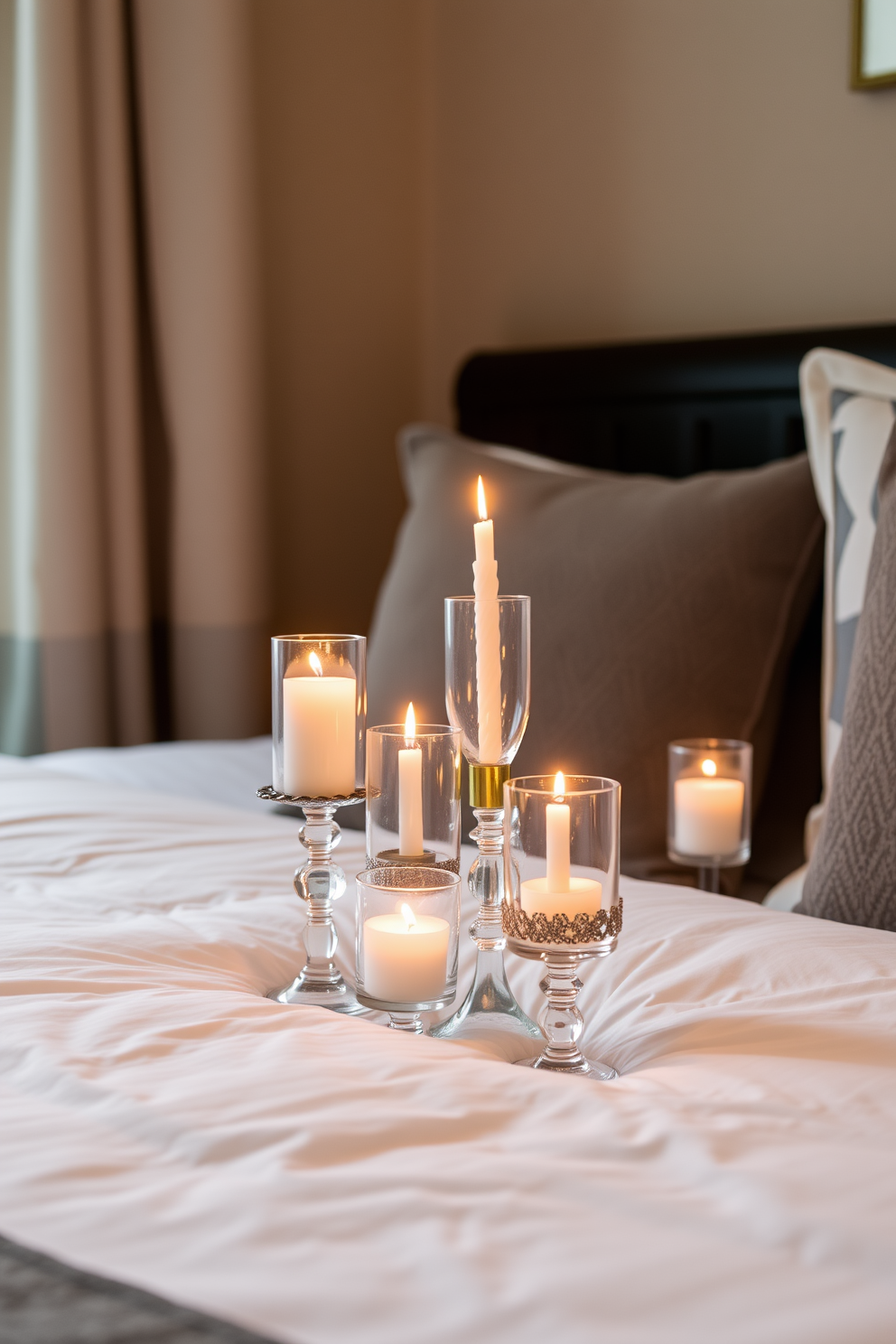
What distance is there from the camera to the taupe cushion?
51.3 inches

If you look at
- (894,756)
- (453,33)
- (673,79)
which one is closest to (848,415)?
(894,756)

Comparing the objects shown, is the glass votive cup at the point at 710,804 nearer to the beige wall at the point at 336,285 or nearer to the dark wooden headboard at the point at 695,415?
the dark wooden headboard at the point at 695,415

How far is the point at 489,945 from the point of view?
0.78 metres

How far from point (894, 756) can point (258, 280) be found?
148cm

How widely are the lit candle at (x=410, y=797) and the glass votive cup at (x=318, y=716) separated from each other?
0.05 metres

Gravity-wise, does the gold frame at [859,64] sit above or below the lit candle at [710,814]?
above

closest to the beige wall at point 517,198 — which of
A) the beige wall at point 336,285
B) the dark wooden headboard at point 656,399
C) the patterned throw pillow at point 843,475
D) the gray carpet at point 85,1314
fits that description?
the beige wall at point 336,285

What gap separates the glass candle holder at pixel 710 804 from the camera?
1.15m

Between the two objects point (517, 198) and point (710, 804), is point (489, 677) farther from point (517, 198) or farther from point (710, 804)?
point (517, 198)

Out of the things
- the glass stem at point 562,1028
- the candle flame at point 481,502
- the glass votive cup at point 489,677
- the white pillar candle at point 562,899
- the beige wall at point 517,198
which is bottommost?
the glass stem at point 562,1028

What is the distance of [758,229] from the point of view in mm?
1867

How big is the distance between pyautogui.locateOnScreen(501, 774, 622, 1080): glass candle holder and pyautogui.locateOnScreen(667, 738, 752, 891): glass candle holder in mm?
437

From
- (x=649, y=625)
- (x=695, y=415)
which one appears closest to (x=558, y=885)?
(x=649, y=625)

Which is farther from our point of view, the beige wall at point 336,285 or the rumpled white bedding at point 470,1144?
the beige wall at point 336,285
